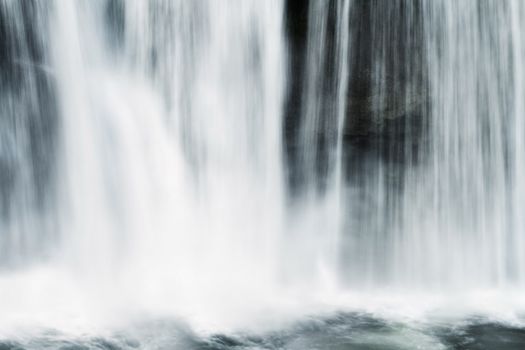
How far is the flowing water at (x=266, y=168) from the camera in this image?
803 cm

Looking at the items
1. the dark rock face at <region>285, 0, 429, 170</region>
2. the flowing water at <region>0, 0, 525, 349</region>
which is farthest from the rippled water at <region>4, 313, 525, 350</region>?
the dark rock face at <region>285, 0, 429, 170</region>

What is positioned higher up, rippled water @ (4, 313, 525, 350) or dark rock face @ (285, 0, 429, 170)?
dark rock face @ (285, 0, 429, 170)

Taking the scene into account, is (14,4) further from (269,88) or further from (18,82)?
(269,88)

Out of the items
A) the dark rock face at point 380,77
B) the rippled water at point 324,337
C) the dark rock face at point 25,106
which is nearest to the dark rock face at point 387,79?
the dark rock face at point 380,77

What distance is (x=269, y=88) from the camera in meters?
9.06

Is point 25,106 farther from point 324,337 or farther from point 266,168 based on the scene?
point 324,337

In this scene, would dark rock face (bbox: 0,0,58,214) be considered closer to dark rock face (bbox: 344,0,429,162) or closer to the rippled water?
the rippled water

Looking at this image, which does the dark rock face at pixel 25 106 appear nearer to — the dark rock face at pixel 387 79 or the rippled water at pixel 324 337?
the rippled water at pixel 324 337

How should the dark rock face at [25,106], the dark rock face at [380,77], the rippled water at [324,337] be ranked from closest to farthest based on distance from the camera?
the rippled water at [324,337], the dark rock face at [25,106], the dark rock face at [380,77]

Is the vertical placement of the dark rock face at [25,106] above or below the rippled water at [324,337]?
above

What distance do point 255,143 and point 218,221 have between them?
3.56 ft

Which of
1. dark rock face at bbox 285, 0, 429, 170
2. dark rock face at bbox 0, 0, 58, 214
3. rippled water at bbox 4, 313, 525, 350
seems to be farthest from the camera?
dark rock face at bbox 285, 0, 429, 170

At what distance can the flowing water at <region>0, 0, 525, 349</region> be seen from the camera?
316 inches

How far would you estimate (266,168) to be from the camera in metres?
9.16
